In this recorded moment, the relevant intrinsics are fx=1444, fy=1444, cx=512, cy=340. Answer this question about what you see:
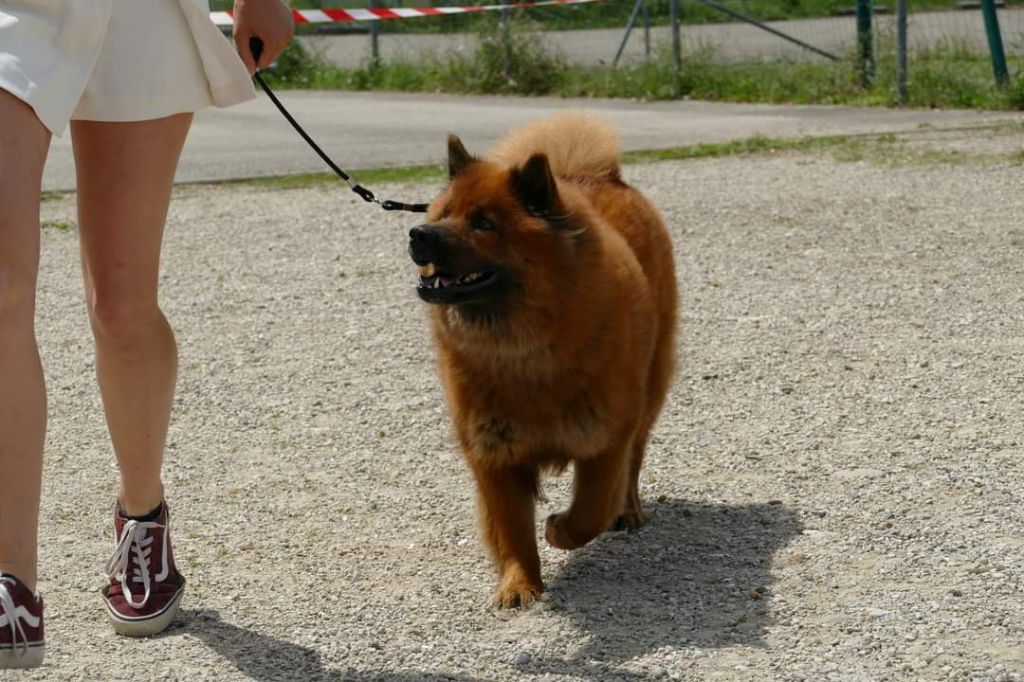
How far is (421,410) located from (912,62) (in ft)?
33.6

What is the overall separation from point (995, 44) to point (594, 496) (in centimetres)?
1045

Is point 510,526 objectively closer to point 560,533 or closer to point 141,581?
point 560,533

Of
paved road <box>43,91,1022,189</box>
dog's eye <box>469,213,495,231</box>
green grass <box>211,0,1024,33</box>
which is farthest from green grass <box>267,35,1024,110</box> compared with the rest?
dog's eye <box>469,213,495,231</box>

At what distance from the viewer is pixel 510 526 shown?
12.9ft

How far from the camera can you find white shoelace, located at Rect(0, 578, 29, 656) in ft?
9.69

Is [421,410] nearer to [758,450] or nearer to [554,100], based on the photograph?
[758,450]

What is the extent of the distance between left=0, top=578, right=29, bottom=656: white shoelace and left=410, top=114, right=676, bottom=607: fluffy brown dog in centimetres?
126

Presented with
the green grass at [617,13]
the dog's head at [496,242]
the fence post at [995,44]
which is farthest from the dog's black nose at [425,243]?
the green grass at [617,13]

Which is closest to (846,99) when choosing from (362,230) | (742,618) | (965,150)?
(965,150)

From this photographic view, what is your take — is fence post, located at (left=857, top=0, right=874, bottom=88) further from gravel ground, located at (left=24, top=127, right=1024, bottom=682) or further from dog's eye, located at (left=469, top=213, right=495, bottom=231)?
dog's eye, located at (left=469, top=213, right=495, bottom=231)

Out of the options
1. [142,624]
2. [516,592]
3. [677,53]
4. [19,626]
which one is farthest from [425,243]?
[677,53]

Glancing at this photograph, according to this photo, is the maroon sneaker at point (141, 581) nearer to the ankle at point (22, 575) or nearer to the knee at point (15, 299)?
the ankle at point (22, 575)

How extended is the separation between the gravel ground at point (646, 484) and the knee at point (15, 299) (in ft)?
2.90

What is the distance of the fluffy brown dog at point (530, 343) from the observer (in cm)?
378
